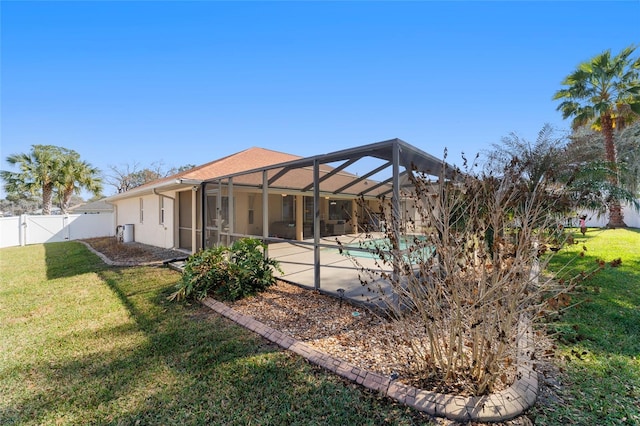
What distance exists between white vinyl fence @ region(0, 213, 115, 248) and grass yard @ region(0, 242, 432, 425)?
1813 centimetres

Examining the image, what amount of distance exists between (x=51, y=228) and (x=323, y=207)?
1974 cm

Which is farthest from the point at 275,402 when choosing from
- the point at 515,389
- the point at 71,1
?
the point at 71,1

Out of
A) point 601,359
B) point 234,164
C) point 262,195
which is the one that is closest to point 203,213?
point 262,195

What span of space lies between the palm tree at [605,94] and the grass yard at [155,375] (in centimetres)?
1805

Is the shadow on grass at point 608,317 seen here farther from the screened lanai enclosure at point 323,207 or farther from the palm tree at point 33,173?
Result: the palm tree at point 33,173

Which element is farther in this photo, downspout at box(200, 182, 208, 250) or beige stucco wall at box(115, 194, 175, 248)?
beige stucco wall at box(115, 194, 175, 248)

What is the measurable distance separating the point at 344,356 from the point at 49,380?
3.46 m

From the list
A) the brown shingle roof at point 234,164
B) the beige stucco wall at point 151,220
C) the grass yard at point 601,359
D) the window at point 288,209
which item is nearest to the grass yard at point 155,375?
the grass yard at point 601,359

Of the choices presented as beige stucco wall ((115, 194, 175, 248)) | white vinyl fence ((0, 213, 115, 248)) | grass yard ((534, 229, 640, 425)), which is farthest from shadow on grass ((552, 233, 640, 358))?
white vinyl fence ((0, 213, 115, 248))

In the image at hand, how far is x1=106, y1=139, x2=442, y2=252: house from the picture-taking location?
6.00 meters

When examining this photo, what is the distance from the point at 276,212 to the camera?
14.5 m

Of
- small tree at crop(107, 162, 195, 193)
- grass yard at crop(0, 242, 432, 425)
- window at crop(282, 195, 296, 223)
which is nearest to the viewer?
grass yard at crop(0, 242, 432, 425)

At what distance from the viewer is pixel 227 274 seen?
6.03m

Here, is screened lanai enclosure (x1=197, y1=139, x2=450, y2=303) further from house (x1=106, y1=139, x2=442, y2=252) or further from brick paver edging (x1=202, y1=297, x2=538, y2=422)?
brick paver edging (x1=202, y1=297, x2=538, y2=422)
